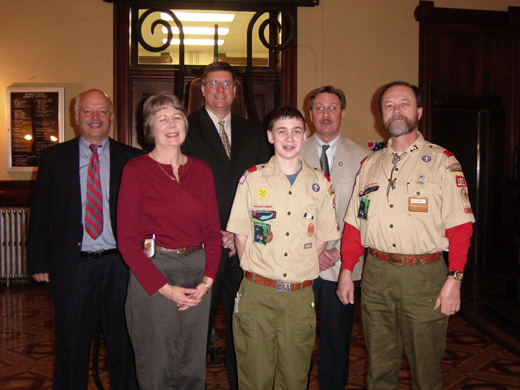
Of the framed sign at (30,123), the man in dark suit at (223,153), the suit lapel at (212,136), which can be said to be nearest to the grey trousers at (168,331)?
the man in dark suit at (223,153)

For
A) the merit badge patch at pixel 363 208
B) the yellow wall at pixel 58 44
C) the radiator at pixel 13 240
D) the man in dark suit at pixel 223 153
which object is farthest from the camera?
the radiator at pixel 13 240

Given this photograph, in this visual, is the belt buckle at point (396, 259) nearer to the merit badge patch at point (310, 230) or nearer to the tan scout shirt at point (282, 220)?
the tan scout shirt at point (282, 220)

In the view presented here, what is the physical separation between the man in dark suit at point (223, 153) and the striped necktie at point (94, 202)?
44 cm

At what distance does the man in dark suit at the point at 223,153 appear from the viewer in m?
2.36

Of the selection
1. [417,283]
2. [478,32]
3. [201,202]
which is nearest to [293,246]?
[201,202]

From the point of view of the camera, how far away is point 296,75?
206 inches

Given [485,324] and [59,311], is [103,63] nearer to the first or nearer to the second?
Result: [59,311]

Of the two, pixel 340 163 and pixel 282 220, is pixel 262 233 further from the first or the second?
pixel 340 163

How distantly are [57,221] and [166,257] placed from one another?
69cm

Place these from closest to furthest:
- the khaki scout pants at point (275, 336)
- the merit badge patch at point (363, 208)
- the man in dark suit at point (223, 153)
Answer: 1. the khaki scout pants at point (275, 336)
2. the merit badge patch at point (363, 208)
3. the man in dark suit at point (223, 153)

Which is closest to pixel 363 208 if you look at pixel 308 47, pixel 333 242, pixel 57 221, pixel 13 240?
pixel 333 242

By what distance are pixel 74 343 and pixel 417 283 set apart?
A: 1.58 meters

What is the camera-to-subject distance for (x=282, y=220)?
1970 millimetres

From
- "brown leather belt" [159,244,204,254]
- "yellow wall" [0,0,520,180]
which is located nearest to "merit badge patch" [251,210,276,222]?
"brown leather belt" [159,244,204,254]
